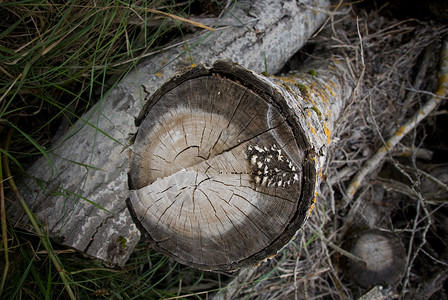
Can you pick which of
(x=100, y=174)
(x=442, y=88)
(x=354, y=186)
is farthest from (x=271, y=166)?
(x=442, y=88)

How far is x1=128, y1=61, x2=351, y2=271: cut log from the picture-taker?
→ 45.1 inches

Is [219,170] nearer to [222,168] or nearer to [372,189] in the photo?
[222,168]

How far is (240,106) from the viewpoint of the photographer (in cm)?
115

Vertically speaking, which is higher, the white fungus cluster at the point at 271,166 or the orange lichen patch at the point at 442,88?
the white fungus cluster at the point at 271,166

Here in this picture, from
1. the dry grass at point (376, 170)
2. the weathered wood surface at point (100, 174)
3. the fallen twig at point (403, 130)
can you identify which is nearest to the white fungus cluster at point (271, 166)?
the weathered wood surface at point (100, 174)

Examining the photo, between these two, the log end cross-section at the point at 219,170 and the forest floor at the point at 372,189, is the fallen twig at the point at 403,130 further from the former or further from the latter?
the log end cross-section at the point at 219,170

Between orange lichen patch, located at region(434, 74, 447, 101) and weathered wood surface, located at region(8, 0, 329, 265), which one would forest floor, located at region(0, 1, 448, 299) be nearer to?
orange lichen patch, located at region(434, 74, 447, 101)

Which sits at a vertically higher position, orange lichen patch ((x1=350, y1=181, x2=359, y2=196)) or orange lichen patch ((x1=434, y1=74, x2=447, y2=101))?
orange lichen patch ((x1=434, y1=74, x2=447, y2=101))

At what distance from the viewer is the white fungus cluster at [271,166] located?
1153mm

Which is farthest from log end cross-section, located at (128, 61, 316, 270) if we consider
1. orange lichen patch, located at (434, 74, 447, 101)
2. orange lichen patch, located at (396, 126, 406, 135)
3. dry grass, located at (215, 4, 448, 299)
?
orange lichen patch, located at (434, 74, 447, 101)

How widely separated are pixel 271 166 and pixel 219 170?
20 centimetres

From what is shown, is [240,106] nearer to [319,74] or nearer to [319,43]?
[319,74]

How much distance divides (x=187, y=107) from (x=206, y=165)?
0.23 meters

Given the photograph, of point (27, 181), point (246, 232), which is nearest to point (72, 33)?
point (27, 181)
